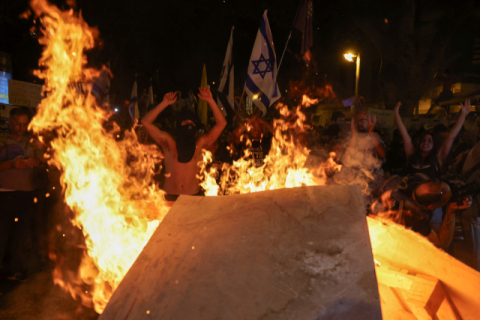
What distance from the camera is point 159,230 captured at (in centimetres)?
241

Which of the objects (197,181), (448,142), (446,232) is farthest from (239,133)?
(446,232)

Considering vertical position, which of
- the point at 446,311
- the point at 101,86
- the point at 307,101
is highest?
the point at 307,101

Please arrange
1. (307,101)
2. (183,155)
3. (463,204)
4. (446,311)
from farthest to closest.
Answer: (307,101) → (183,155) → (463,204) → (446,311)

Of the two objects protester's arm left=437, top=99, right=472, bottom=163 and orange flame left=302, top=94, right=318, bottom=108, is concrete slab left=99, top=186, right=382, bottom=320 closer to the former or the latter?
protester's arm left=437, top=99, right=472, bottom=163

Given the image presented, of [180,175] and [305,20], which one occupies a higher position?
[305,20]

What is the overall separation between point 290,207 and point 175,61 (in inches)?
1004

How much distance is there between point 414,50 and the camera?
46.5 ft

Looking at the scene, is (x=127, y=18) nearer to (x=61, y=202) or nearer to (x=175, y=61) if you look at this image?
(x=175, y=61)

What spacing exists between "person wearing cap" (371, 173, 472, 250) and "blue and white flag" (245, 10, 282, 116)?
12.1ft

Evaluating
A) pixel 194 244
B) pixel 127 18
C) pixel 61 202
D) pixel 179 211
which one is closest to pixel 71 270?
pixel 61 202

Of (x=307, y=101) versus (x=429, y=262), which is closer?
(x=429, y=262)

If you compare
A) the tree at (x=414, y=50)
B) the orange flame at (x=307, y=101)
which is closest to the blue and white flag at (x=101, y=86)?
the tree at (x=414, y=50)

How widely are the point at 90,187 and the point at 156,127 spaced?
1349 mm

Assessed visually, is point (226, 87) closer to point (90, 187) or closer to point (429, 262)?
point (90, 187)
